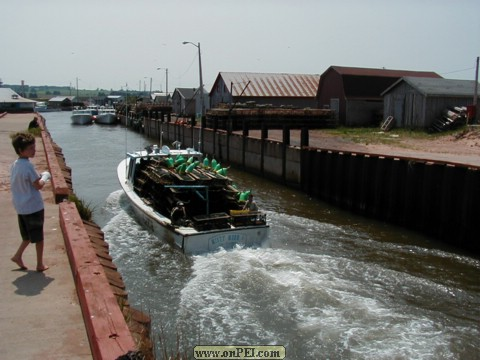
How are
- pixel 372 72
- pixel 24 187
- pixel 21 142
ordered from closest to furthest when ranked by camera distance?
pixel 21 142 < pixel 24 187 < pixel 372 72

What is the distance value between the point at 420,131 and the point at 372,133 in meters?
3.47

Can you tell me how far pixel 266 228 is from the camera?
1333 centimetres

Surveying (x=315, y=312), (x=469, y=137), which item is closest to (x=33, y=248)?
(x=315, y=312)

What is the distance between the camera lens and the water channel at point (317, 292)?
343 inches

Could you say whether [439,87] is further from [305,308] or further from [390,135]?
[305,308]

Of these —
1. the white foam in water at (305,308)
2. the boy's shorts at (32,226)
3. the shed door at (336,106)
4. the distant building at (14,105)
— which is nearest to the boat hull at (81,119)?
the distant building at (14,105)

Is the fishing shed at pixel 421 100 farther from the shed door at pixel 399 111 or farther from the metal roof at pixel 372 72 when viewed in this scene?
the metal roof at pixel 372 72

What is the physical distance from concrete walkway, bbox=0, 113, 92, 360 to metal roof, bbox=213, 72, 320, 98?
145 feet

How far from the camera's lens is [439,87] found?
34.3 m

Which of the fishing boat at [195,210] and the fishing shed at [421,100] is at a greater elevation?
the fishing shed at [421,100]

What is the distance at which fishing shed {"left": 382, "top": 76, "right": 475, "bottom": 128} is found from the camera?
32.2 m

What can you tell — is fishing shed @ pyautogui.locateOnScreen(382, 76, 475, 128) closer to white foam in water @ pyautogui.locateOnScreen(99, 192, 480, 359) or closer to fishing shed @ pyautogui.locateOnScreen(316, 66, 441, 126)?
fishing shed @ pyautogui.locateOnScreen(316, 66, 441, 126)

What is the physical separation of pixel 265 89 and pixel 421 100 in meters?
22.2

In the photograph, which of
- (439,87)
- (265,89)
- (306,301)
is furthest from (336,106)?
(306,301)
